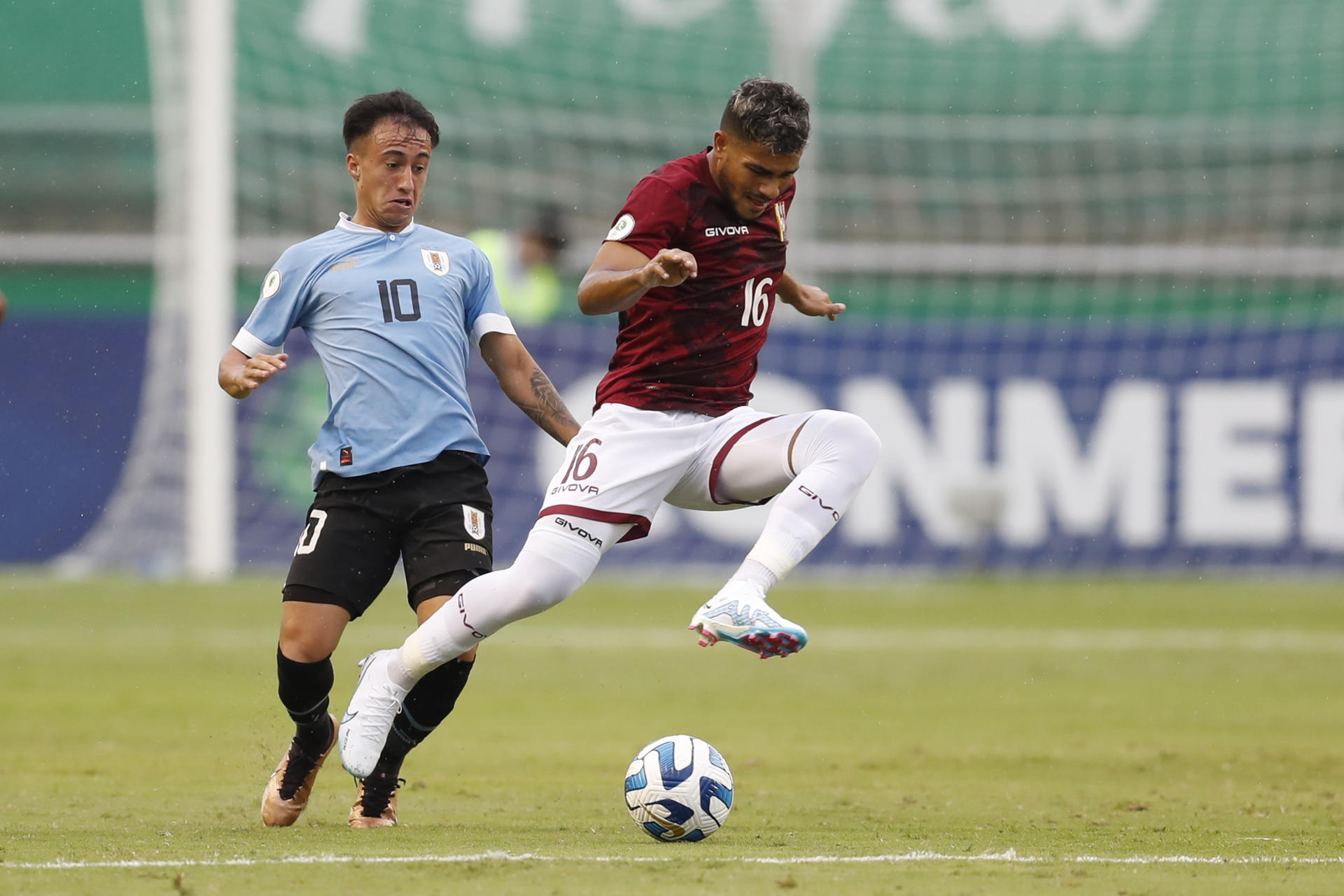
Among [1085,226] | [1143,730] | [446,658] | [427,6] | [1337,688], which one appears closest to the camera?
[446,658]

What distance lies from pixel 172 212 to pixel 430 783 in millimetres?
10220

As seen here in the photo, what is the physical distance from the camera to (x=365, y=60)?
17.1 meters

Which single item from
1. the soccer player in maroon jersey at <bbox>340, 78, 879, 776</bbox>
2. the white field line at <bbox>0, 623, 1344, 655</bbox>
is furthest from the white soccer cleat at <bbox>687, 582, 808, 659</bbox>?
the white field line at <bbox>0, 623, 1344, 655</bbox>

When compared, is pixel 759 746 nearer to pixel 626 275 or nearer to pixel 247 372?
pixel 626 275

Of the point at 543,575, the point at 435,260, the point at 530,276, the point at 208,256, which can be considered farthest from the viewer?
the point at 530,276

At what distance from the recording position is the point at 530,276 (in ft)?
52.4

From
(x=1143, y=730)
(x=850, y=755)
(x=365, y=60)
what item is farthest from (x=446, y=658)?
(x=365, y=60)

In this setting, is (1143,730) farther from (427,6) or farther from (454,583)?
(427,6)

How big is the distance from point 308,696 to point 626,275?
1710 millimetres

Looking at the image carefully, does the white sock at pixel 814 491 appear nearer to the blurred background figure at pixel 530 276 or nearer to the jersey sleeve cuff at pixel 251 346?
the jersey sleeve cuff at pixel 251 346

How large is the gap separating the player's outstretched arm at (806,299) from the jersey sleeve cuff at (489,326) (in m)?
0.96

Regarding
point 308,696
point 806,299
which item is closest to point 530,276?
point 806,299

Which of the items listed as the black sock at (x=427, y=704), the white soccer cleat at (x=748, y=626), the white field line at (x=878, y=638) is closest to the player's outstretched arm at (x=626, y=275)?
the white soccer cleat at (x=748, y=626)

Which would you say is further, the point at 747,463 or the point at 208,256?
the point at 208,256
